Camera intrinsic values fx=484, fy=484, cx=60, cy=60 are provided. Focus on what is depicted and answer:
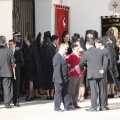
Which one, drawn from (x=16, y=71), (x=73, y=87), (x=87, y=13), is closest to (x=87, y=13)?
(x=87, y=13)

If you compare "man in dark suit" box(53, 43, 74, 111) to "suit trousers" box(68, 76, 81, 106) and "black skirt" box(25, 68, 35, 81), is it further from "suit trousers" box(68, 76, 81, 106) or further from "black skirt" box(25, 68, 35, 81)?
"black skirt" box(25, 68, 35, 81)

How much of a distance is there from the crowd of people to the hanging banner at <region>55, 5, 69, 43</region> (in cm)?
310

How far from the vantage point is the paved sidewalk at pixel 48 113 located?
1146 centimetres

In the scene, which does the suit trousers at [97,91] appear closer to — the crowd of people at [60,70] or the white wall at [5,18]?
the crowd of people at [60,70]

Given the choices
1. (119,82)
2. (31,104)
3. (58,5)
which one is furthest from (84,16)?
(31,104)

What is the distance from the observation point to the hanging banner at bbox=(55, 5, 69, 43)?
19062 mm

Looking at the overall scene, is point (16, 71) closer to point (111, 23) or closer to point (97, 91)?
point (97, 91)

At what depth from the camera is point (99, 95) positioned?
12.5m

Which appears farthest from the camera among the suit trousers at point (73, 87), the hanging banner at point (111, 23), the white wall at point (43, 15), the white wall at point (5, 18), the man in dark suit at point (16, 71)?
the hanging banner at point (111, 23)

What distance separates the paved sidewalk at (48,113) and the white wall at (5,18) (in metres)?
2.63

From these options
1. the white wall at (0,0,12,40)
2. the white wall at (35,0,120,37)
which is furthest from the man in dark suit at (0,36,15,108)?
the white wall at (35,0,120,37)

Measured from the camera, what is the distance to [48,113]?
40.1ft

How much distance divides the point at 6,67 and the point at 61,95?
172 cm

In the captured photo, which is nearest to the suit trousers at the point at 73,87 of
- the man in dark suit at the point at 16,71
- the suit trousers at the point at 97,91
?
the suit trousers at the point at 97,91
